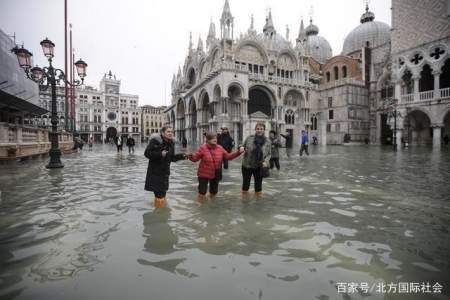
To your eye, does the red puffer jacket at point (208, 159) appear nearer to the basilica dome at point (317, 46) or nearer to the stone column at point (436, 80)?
the stone column at point (436, 80)

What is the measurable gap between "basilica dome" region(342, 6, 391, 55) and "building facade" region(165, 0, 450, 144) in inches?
7.0

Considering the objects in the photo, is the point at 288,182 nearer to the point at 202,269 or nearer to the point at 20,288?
the point at 202,269

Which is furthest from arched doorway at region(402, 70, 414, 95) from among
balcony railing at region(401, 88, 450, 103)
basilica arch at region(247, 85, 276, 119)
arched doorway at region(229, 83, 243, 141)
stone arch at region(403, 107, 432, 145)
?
arched doorway at region(229, 83, 243, 141)

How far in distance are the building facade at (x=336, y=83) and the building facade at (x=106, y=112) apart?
37.8m

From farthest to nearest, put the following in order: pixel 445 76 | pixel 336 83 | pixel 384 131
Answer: pixel 336 83 < pixel 384 131 < pixel 445 76

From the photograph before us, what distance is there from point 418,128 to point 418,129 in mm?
128

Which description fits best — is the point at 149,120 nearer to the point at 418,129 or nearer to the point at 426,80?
the point at 418,129

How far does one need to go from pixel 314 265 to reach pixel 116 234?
8.48ft

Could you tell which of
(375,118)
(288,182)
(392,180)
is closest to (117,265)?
(288,182)

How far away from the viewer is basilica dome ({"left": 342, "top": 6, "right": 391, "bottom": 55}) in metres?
49.6

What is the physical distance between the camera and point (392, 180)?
8.09 meters

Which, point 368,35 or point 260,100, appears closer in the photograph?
point 260,100

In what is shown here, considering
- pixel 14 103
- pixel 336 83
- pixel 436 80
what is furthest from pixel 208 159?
pixel 336 83

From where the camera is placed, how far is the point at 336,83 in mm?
44312
